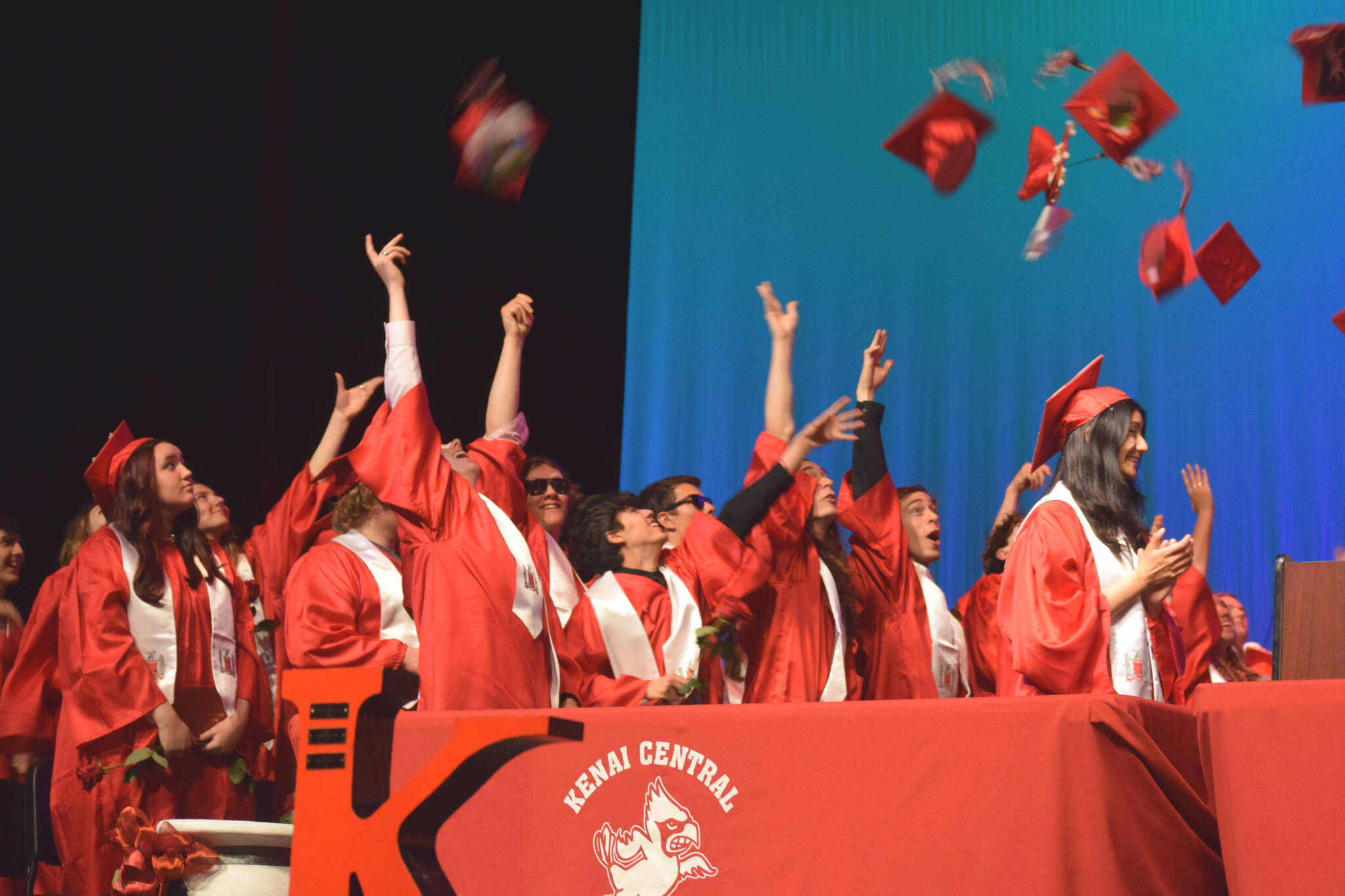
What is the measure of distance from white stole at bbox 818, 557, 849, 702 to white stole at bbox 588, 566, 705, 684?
0.39 m

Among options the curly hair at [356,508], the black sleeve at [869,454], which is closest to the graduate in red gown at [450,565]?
the curly hair at [356,508]

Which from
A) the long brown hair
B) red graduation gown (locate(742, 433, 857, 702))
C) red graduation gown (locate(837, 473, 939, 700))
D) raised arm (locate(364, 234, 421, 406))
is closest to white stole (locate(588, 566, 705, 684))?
red graduation gown (locate(742, 433, 857, 702))

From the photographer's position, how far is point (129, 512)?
412 centimetres

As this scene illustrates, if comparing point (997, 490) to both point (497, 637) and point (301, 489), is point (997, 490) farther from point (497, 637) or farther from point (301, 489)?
point (497, 637)

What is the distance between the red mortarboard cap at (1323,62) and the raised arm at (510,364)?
2754 millimetres

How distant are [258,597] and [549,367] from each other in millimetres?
2772

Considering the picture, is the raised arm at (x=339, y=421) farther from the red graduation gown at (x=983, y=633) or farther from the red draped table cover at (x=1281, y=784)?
the red draped table cover at (x=1281, y=784)

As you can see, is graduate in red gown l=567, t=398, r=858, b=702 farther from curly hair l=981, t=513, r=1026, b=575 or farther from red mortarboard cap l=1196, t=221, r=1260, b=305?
red mortarboard cap l=1196, t=221, r=1260, b=305

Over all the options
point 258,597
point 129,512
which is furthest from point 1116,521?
point 258,597

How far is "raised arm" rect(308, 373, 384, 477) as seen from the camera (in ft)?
15.7

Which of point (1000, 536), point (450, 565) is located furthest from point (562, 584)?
point (1000, 536)

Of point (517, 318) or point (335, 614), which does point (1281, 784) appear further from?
point (335, 614)

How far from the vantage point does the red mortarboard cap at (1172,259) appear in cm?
615

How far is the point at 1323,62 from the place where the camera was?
465 centimetres
